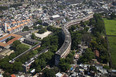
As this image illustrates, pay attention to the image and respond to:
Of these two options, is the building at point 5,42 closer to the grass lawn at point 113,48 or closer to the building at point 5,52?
the building at point 5,52

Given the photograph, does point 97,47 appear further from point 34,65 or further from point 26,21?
point 26,21

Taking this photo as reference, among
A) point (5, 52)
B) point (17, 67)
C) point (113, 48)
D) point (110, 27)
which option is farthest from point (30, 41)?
point (110, 27)

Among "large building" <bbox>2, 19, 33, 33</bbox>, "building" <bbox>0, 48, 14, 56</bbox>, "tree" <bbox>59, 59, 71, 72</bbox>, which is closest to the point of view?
"tree" <bbox>59, 59, 71, 72</bbox>

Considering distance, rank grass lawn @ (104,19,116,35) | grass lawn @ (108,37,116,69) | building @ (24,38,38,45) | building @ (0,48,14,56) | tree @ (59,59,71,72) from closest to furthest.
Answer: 1. tree @ (59,59,71,72)
2. grass lawn @ (108,37,116,69)
3. building @ (0,48,14,56)
4. building @ (24,38,38,45)
5. grass lawn @ (104,19,116,35)

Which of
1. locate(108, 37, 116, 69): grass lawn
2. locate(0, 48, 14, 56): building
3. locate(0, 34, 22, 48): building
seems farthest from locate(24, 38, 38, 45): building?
locate(108, 37, 116, 69): grass lawn

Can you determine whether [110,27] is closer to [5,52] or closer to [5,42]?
[5,52]

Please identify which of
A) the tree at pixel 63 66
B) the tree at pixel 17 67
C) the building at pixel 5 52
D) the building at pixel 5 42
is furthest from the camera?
the building at pixel 5 42

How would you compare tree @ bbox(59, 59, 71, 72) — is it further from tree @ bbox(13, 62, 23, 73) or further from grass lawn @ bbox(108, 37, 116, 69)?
grass lawn @ bbox(108, 37, 116, 69)

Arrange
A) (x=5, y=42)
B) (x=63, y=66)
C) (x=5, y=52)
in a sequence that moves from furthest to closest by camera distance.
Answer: (x=5, y=42) → (x=5, y=52) → (x=63, y=66)

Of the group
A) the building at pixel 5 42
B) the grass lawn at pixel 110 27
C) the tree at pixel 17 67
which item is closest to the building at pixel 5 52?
the building at pixel 5 42
